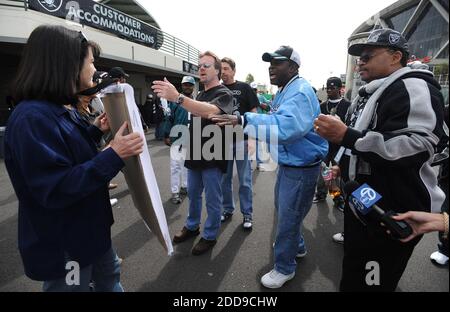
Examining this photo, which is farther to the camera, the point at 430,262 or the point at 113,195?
the point at 113,195

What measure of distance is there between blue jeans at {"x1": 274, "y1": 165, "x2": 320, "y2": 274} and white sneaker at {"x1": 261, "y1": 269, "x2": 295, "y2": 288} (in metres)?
0.09

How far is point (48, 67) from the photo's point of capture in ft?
4.24

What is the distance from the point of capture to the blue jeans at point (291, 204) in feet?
7.57

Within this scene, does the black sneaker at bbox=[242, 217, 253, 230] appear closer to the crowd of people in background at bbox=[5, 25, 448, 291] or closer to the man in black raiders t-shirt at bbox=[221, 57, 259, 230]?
the man in black raiders t-shirt at bbox=[221, 57, 259, 230]

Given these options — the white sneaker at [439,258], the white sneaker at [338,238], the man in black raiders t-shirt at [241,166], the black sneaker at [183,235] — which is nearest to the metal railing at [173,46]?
the man in black raiders t-shirt at [241,166]

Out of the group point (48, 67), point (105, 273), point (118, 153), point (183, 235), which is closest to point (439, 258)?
point (183, 235)

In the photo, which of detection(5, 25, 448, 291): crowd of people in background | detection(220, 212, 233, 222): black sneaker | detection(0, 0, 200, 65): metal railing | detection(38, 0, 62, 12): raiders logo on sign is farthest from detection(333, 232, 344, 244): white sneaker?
detection(0, 0, 200, 65): metal railing

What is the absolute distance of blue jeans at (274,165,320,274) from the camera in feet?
7.57

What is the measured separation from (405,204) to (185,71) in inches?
Answer: 807

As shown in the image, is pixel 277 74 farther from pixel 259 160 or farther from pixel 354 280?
pixel 259 160

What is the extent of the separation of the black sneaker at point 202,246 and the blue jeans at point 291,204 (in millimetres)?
902

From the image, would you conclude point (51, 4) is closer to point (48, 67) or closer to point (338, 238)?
point (48, 67)
